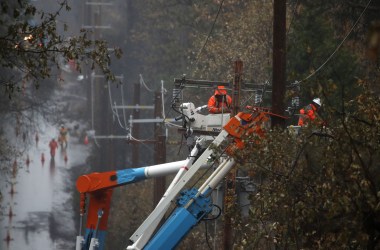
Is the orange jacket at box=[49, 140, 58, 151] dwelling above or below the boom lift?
below

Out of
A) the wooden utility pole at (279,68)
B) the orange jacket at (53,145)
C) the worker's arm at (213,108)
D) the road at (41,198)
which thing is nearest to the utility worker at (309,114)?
the wooden utility pole at (279,68)

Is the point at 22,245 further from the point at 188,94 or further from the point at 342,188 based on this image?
the point at 342,188

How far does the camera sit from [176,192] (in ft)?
61.0

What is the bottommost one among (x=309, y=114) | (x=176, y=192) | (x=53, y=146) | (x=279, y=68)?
(x=53, y=146)

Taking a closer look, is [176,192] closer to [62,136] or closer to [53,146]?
[53,146]

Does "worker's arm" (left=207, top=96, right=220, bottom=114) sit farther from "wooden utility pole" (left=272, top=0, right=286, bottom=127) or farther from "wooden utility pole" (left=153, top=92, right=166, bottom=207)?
"wooden utility pole" (left=153, top=92, right=166, bottom=207)

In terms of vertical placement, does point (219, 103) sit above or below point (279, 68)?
below

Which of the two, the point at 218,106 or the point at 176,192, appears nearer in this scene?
the point at 176,192

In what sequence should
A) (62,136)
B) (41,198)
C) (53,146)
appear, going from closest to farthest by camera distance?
1. (41,198)
2. (53,146)
3. (62,136)

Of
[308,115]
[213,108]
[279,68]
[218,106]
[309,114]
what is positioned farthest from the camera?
[218,106]

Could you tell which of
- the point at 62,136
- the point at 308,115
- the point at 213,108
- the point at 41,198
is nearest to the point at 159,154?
the point at 213,108

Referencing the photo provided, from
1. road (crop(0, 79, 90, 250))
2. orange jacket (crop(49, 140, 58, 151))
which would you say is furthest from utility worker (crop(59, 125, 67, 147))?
orange jacket (crop(49, 140, 58, 151))

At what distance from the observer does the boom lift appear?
1770 centimetres

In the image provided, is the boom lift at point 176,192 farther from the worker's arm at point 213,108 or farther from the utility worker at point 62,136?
the utility worker at point 62,136
